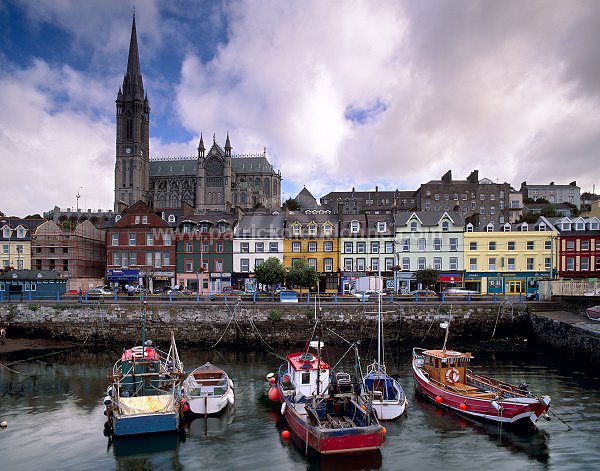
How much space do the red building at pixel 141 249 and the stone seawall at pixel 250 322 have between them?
23.5 meters

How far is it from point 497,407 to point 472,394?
7.06 ft

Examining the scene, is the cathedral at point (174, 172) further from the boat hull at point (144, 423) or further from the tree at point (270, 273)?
the boat hull at point (144, 423)

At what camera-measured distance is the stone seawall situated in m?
42.4

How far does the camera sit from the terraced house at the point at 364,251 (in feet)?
211

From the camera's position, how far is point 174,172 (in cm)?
16188

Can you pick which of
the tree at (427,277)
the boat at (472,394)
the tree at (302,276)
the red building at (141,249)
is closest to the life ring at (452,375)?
the boat at (472,394)

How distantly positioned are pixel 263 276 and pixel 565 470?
128 feet

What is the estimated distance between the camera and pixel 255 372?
32344 millimetres

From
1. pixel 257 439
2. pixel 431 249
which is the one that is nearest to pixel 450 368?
pixel 257 439

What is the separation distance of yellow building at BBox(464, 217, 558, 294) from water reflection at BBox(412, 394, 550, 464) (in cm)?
4242

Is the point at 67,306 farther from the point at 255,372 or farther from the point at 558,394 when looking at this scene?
the point at 558,394

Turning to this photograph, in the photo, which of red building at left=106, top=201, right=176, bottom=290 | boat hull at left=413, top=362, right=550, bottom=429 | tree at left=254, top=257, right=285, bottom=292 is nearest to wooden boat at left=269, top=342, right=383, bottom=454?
boat hull at left=413, top=362, right=550, bottom=429

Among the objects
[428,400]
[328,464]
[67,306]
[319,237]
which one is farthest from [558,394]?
[319,237]

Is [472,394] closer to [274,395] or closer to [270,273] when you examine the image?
[274,395]
